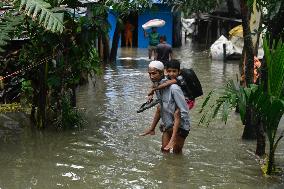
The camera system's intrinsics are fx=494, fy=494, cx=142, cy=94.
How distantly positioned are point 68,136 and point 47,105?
63cm

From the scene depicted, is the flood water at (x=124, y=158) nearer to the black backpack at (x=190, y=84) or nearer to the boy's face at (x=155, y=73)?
the black backpack at (x=190, y=84)

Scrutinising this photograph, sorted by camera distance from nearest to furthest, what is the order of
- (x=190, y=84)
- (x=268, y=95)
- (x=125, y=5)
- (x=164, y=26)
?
(x=268, y=95) < (x=190, y=84) < (x=125, y=5) < (x=164, y=26)

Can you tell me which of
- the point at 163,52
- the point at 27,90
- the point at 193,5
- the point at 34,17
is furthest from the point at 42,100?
the point at 163,52

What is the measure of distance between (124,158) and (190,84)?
1303 mm

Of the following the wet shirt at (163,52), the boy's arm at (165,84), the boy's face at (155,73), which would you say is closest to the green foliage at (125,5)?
the boy's face at (155,73)

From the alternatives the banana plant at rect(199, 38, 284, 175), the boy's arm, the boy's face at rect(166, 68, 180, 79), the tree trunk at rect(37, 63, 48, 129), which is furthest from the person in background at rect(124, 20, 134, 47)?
the banana plant at rect(199, 38, 284, 175)

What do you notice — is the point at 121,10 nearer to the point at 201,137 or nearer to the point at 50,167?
the point at 201,137

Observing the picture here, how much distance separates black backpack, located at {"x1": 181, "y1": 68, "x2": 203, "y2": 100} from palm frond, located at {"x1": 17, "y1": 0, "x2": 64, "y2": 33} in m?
1.67

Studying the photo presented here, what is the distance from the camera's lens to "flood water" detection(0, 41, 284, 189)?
219 inches

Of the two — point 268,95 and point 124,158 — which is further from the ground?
point 268,95

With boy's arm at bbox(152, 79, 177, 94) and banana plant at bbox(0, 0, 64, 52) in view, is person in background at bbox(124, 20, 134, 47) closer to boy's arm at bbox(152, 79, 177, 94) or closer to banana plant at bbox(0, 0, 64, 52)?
banana plant at bbox(0, 0, 64, 52)

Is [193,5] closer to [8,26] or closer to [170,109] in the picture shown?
[170,109]

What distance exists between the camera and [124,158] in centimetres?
651

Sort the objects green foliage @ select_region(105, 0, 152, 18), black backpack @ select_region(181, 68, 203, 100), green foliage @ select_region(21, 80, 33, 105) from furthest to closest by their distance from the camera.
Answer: green foliage @ select_region(21, 80, 33, 105)
green foliage @ select_region(105, 0, 152, 18)
black backpack @ select_region(181, 68, 203, 100)
